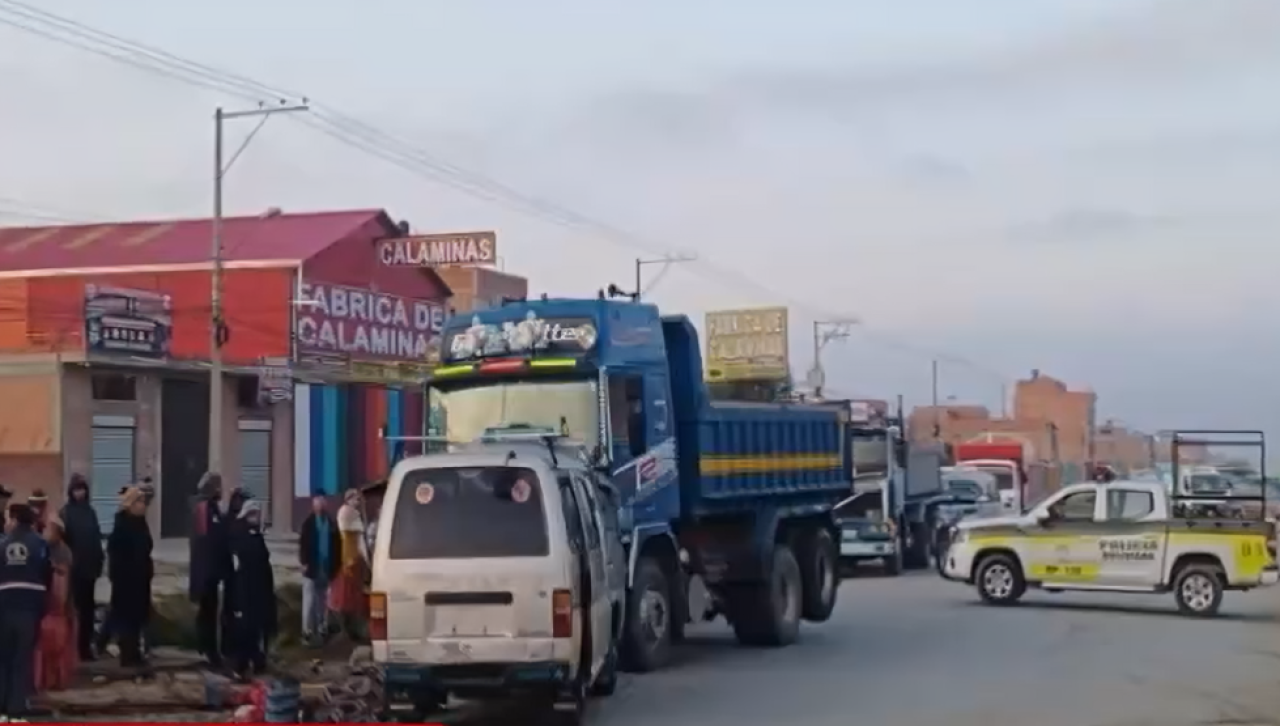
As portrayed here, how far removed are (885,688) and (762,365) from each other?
6402 cm

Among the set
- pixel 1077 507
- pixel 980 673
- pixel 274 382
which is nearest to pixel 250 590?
pixel 980 673

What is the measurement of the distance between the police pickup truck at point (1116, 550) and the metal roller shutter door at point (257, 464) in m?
18.1

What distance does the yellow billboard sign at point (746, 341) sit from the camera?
80.2 metres

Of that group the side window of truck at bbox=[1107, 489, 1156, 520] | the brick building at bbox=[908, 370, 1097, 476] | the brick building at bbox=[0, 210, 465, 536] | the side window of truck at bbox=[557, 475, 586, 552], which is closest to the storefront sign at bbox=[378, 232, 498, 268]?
the brick building at bbox=[0, 210, 465, 536]

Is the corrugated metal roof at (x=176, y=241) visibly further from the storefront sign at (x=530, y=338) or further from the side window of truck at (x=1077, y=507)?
the storefront sign at (x=530, y=338)

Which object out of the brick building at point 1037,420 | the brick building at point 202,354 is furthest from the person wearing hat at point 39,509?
the brick building at point 1037,420

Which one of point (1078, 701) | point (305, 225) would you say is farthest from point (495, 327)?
point (305, 225)

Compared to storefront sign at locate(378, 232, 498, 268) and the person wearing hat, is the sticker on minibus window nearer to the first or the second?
the person wearing hat

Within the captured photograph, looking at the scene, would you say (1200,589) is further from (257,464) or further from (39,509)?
(257,464)

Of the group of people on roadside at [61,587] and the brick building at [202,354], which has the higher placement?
the brick building at [202,354]

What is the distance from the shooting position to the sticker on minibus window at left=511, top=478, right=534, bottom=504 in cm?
1262

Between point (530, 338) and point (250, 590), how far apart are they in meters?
3.57

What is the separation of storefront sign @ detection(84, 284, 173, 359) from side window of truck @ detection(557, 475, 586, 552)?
22.1m

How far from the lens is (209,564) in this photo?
51.6 feet
